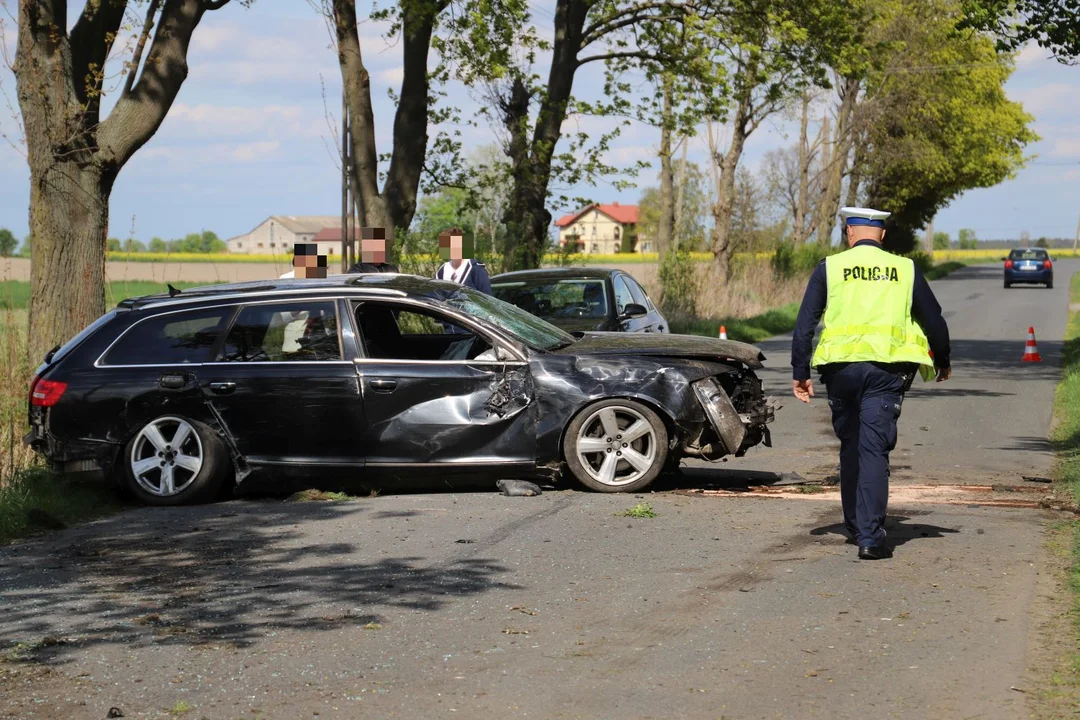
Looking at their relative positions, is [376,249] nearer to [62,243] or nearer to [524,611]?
[62,243]

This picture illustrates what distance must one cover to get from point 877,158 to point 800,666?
5704 cm

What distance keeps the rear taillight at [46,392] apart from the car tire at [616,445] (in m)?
3.50

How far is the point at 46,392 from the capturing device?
9.70 m

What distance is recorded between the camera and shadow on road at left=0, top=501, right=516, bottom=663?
602 centimetres

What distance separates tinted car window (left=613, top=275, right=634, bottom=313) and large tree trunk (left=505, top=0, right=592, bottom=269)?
30.6 feet

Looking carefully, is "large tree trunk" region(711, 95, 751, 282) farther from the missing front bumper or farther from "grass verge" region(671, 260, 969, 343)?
the missing front bumper

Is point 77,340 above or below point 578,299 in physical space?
below

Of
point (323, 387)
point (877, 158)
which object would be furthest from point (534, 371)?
point (877, 158)

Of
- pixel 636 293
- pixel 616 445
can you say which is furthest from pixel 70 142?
pixel 616 445

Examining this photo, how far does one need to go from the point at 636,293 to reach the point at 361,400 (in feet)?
21.1

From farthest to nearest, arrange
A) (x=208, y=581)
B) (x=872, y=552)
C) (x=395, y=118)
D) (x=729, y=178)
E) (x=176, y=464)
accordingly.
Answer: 1. (x=729, y=178)
2. (x=395, y=118)
3. (x=176, y=464)
4. (x=872, y=552)
5. (x=208, y=581)

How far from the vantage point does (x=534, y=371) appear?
30.9 feet

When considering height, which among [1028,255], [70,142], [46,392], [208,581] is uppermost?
[1028,255]

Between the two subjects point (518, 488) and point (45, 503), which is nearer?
point (45, 503)
